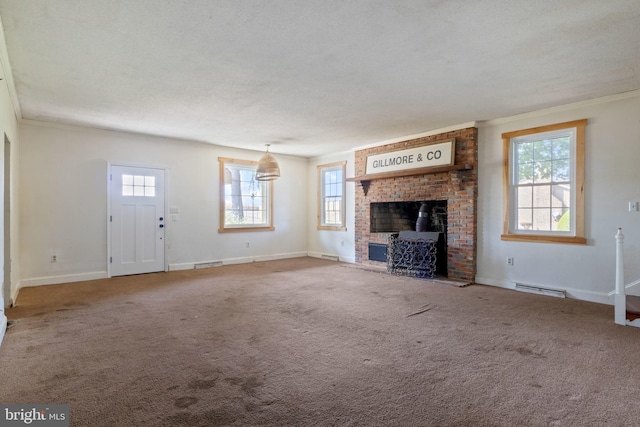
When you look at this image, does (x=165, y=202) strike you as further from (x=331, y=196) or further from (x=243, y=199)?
(x=331, y=196)

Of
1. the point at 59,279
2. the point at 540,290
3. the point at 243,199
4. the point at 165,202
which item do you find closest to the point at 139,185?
the point at 165,202

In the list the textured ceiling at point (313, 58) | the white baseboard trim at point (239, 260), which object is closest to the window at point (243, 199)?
the white baseboard trim at point (239, 260)

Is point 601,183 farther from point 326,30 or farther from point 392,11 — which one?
point 326,30

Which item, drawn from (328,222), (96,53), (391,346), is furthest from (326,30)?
(328,222)

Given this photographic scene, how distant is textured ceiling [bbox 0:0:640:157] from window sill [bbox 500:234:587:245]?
70.3 inches

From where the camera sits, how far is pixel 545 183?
4871mm

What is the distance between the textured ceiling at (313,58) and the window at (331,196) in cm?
289

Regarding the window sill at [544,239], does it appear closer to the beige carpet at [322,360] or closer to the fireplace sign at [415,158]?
the beige carpet at [322,360]

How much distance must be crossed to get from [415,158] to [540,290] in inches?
111

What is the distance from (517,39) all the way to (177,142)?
5.84m

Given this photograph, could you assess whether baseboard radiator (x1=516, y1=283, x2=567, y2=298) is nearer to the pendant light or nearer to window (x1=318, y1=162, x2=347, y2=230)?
window (x1=318, y1=162, x2=347, y2=230)

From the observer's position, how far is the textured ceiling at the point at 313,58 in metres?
2.44

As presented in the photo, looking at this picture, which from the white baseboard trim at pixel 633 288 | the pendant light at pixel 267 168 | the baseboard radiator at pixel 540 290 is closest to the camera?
the white baseboard trim at pixel 633 288

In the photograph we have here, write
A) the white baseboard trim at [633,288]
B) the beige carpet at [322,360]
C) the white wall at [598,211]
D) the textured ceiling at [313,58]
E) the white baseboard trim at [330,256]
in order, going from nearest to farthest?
the beige carpet at [322,360] → the textured ceiling at [313,58] → the white baseboard trim at [633,288] → the white wall at [598,211] → the white baseboard trim at [330,256]
